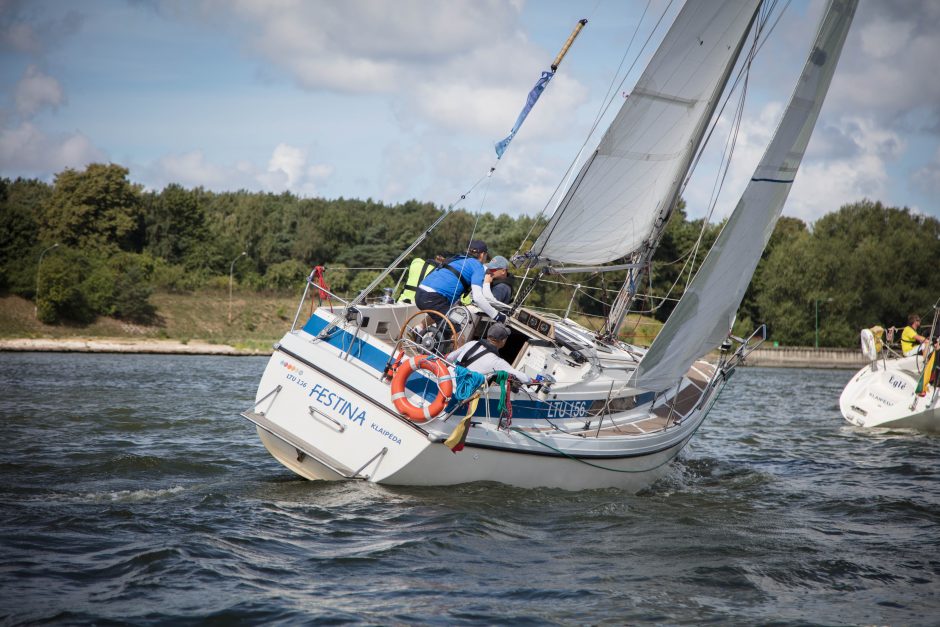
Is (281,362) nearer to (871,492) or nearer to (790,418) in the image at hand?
(871,492)

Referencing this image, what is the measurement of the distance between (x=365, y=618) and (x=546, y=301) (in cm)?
5365

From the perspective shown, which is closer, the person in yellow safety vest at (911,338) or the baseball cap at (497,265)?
the baseball cap at (497,265)

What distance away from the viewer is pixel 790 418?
22766 millimetres

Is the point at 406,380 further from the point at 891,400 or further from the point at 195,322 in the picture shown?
the point at 195,322

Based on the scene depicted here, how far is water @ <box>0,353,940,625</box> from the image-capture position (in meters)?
6.06

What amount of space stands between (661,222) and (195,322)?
50.4m

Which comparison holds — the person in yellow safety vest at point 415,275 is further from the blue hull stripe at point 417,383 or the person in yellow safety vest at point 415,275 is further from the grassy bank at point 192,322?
the grassy bank at point 192,322

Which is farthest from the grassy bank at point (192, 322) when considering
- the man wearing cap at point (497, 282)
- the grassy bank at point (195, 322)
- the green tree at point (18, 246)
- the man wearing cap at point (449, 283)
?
the man wearing cap at point (449, 283)

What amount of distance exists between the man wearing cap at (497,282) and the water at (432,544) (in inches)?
95.7

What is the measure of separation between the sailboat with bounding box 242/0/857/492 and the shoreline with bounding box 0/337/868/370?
89.8 ft

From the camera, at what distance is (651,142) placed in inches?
482

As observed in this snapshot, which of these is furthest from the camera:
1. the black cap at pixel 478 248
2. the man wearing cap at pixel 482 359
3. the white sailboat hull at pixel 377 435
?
the black cap at pixel 478 248

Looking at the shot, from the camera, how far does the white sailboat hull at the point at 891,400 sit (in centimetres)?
1882

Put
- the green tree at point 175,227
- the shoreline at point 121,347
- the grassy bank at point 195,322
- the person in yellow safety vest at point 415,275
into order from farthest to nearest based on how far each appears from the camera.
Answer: the green tree at point 175,227
the grassy bank at point 195,322
the shoreline at point 121,347
the person in yellow safety vest at point 415,275
